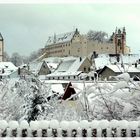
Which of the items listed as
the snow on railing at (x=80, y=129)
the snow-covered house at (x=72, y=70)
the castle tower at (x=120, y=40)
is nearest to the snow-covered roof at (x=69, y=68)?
the snow-covered house at (x=72, y=70)

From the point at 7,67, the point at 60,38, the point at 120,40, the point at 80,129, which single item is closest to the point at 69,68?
the point at 7,67

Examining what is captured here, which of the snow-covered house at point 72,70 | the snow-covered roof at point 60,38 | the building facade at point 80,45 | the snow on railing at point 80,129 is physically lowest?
the snow on railing at point 80,129

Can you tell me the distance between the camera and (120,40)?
5053cm

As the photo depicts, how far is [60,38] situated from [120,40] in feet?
44.5

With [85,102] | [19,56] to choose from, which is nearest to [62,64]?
[19,56]

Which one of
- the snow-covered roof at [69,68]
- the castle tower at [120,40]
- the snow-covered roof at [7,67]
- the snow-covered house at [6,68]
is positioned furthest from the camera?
the castle tower at [120,40]

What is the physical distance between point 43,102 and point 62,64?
3082 centimetres

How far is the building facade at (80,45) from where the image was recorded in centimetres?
4975

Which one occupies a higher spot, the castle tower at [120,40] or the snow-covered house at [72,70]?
the castle tower at [120,40]

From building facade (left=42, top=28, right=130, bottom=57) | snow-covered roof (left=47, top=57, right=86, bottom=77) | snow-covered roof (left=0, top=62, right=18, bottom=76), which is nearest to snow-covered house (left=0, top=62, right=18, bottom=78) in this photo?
snow-covered roof (left=0, top=62, right=18, bottom=76)

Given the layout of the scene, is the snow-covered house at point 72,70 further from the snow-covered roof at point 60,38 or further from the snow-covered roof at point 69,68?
the snow-covered roof at point 60,38

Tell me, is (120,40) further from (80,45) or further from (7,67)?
(7,67)

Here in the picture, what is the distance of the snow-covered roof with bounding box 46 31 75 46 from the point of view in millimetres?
58594

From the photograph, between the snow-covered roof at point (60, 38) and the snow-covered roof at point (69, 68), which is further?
the snow-covered roof at point (60, 38)
